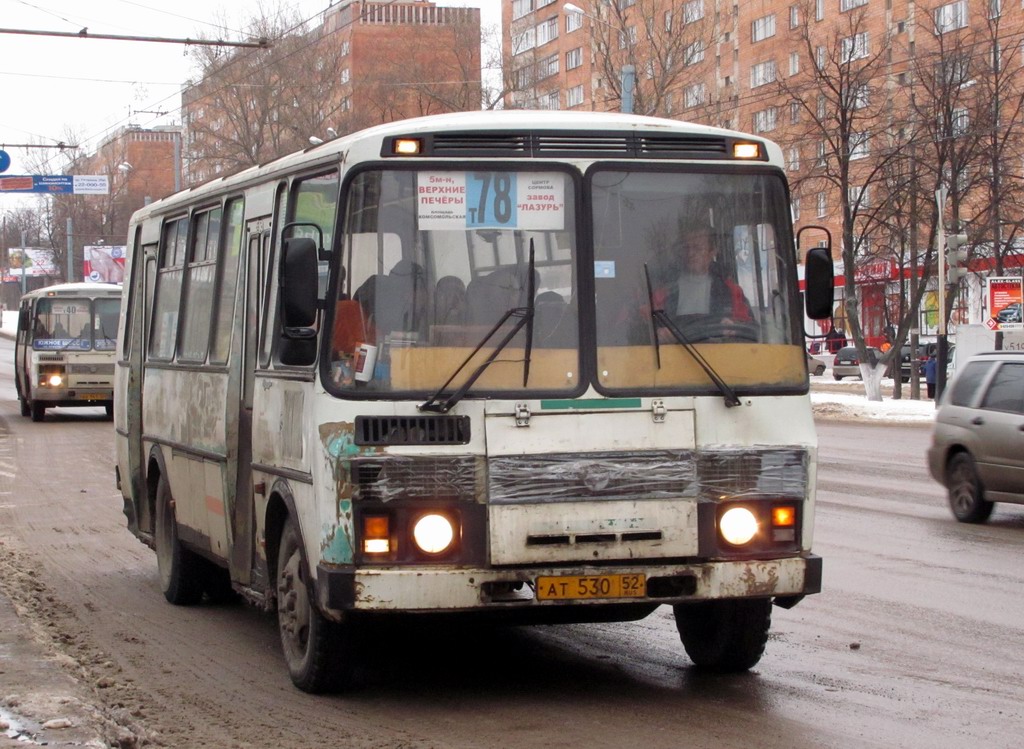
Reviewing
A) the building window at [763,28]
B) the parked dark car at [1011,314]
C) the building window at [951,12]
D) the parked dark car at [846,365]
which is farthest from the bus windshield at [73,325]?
the building window at [763,28]

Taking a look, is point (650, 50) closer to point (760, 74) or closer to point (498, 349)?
point (760, 74)

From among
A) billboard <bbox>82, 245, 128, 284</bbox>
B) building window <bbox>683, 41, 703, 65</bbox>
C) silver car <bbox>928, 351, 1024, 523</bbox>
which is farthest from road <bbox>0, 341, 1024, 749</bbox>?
billboard <bbox>82, 245, 128, 284</bbox>

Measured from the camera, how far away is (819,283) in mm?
7445

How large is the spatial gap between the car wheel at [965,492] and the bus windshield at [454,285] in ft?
30.0

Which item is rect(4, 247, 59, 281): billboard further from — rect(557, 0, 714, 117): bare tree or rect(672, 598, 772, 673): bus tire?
rect(672, 598, 772, 673): bus tire

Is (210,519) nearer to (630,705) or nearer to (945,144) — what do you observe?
(630,705)

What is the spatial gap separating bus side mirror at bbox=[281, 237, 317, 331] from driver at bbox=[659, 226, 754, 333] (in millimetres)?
1521

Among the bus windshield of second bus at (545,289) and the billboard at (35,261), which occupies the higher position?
the billboard at (35,261)

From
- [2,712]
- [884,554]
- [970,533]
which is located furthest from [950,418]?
[2,712]

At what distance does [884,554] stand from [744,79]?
67809 millimetres

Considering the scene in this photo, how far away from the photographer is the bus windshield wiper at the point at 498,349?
669 cm

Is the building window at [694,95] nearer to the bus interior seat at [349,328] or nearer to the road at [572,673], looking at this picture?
the road at [572,673]

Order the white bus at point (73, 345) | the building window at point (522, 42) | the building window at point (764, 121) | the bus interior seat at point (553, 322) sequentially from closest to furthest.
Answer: the bus interior seat at point (553, 322), the white bus at point (73, 345), the building window at point (522, 42), the building window at point (764, 121)

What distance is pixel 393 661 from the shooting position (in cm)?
833
